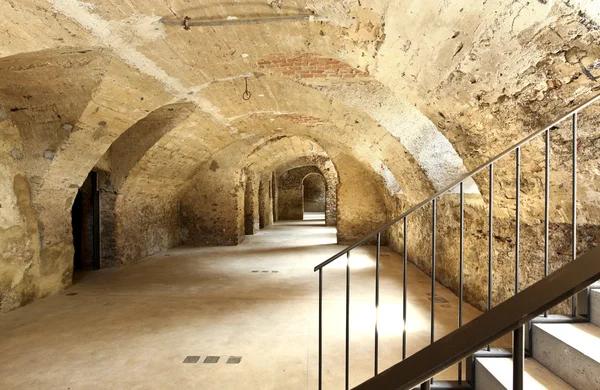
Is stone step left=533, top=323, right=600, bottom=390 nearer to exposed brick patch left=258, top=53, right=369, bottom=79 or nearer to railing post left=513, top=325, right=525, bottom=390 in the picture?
railing post left=513, top=325, right=525, bottom=390

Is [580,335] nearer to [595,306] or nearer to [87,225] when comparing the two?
[595,306]

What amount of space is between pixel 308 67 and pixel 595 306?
3.46m

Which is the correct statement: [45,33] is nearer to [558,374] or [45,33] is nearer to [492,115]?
[492,115]

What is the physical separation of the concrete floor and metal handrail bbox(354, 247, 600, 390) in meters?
1.90

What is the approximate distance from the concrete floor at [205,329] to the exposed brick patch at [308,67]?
9.30 ft

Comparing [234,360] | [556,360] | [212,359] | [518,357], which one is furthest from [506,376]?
[212,359]

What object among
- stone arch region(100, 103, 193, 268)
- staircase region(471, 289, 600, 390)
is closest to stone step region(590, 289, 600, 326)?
staircase region(471, 289, 600, 390)

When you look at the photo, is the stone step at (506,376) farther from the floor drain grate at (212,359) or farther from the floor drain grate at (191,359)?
the floor drain grate at (191,359)

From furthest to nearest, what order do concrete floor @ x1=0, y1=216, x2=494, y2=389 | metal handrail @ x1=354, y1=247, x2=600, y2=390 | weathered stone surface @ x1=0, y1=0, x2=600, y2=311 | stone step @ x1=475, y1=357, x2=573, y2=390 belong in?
1. concrete floor @ x1=0, y1=216, x2=494, y2=389
2. weathered stone surface @ x1=0, y1=0, x2=600, y2=311
3. stone step @ x1=475, y1=357, x2=573, y2=390
4. metal handrail @ x1=354, y1=247, x2=600, y2=390

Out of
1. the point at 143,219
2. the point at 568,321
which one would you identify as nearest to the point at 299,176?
the point at 143,219

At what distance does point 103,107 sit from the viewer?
4.69 meters

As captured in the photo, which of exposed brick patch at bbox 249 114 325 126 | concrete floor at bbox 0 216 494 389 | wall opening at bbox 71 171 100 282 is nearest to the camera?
concrete floor at bbox 0 216 494 389

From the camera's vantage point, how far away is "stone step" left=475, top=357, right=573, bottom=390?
1721 mm

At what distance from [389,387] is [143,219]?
323 inches
